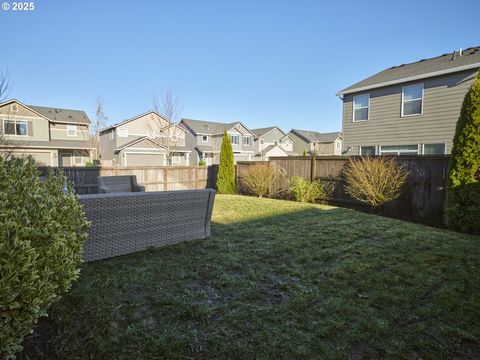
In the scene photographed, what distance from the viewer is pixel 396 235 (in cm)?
497

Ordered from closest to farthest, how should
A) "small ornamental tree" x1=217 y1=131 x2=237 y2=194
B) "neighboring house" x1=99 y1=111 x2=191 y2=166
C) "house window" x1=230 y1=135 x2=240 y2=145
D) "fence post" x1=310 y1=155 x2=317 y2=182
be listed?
"fence post" x1=310 y1=155 x2=317 y2=182, "small ornamental tree" x1=217 y1=131 x2=237 y2=194, "neighboring house" x1=99 y1=111 x2=191 y2=166, "house window" x1=230 y1=135 x2=240 y2=145

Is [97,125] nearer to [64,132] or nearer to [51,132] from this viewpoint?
[64,132]

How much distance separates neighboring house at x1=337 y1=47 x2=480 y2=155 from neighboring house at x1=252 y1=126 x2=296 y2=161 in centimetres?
2504

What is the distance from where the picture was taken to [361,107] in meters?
12.6

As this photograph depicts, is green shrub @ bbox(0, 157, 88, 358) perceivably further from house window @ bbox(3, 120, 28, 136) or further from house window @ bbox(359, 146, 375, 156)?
house window @ bbox(3, 120, 28, 136)

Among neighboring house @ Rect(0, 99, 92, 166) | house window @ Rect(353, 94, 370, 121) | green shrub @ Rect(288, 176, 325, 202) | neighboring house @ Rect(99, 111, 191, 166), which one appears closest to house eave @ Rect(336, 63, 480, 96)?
house window @ Rect(353, 94, 370, 121)

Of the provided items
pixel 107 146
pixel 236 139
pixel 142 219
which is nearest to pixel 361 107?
pixel 142 219

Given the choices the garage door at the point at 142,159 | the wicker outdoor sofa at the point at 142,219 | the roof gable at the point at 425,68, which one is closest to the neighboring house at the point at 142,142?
the garage door at the point at 142,159

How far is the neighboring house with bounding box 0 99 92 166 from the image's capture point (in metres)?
21.6

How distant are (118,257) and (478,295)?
4083mm

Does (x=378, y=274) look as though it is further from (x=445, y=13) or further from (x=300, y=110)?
(x=300, y=110)

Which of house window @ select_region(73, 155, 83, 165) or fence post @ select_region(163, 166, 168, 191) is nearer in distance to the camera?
fence post @ select_region(163, 166, 168, 191)

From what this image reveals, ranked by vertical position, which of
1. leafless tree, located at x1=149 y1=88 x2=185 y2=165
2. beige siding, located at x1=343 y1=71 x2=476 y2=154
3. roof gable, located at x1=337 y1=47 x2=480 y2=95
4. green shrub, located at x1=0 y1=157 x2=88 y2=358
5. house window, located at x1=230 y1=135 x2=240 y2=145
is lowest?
green shrub, located at x1=0 y1=157 x2=88 y2=358

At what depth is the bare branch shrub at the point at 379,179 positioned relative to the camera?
7148 mm
